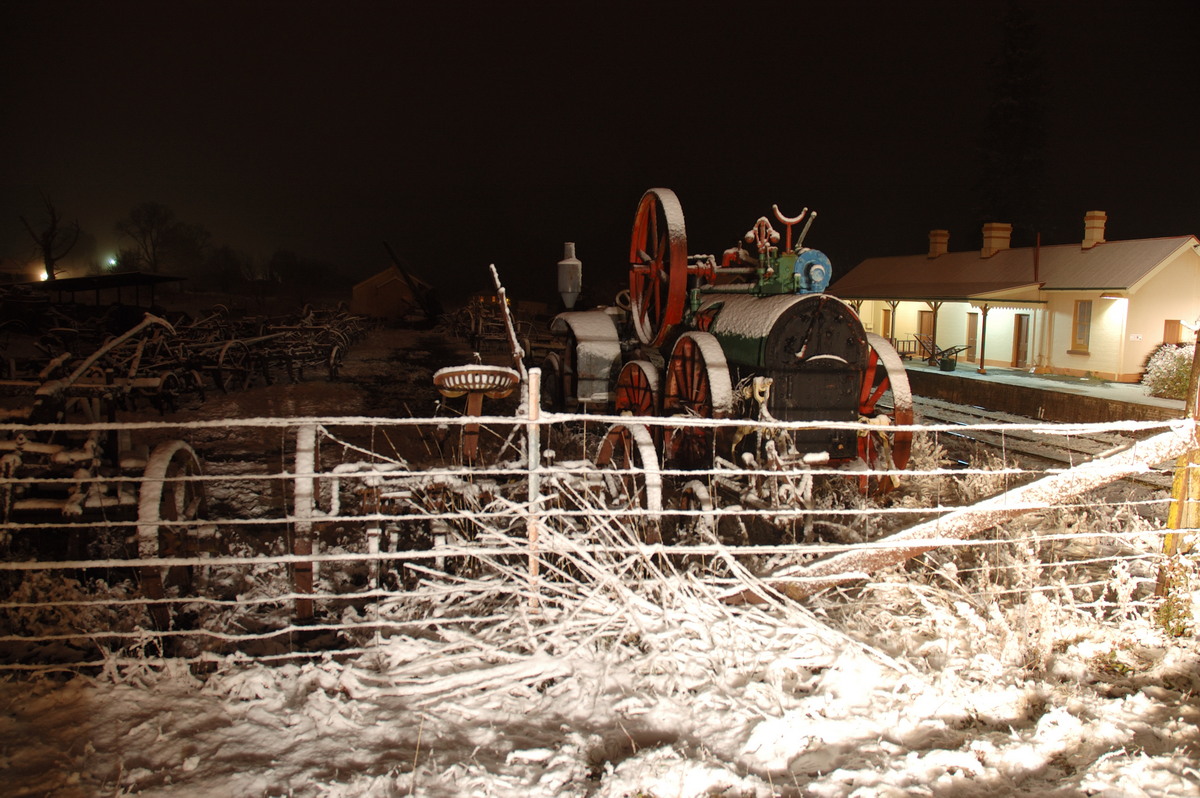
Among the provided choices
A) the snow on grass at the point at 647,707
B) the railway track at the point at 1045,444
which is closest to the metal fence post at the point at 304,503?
the snow on grass at the point at 647,707

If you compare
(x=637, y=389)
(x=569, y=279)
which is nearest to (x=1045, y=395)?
(x=569, y=279)

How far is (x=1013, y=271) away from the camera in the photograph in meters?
22.8

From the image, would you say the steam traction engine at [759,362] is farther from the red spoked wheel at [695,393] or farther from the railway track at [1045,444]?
the railway track at [1045,444]

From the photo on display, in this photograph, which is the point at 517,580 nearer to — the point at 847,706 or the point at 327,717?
the point at 327,717

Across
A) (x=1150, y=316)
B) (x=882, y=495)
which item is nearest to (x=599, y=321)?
(x=882, y=495)

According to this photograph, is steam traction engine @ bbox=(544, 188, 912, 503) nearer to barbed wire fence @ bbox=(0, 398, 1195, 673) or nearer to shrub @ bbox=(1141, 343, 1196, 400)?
barbed wire fence @ bbox=(0, 398, 1195, 673)

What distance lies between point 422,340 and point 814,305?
25.1 metres

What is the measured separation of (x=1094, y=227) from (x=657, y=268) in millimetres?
19658

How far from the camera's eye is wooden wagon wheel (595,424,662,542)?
4.42 metres

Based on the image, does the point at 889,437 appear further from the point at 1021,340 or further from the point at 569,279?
the point at 1021,340

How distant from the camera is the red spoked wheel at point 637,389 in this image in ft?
25.1

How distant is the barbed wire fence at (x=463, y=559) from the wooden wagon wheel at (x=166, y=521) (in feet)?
0.04

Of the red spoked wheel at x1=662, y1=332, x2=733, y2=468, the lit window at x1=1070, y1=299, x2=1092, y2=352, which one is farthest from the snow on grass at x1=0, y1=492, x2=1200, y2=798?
the lit window at x1=1070, y1=299, x2=1092, y2=352

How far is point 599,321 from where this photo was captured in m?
9.31
